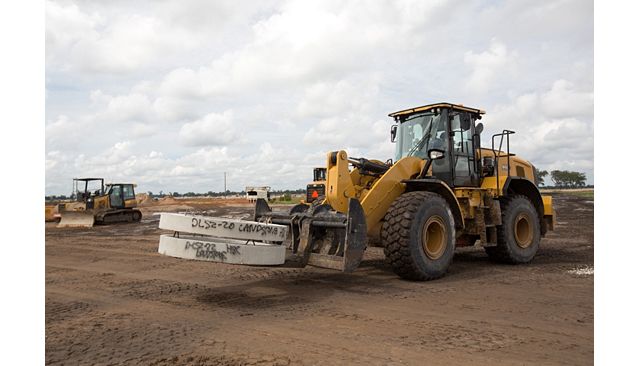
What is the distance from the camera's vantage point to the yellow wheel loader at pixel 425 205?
20.0 ft

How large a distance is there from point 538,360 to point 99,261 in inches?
348

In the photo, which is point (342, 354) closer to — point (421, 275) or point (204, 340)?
point (204, 340)

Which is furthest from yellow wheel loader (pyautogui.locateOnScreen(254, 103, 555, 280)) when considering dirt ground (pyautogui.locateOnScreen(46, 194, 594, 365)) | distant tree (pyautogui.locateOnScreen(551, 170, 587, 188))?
distant tree (pyautogui.locateOnScreen(551, 170, 587, 188))

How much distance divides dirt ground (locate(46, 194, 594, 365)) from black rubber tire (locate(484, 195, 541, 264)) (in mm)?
250

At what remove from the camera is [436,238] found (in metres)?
7.02

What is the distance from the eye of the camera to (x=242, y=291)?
245 inches

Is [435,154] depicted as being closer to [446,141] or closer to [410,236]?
[446,141]

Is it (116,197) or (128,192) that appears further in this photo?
(128,192)

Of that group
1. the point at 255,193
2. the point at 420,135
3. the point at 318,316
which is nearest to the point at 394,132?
the point at 420,135

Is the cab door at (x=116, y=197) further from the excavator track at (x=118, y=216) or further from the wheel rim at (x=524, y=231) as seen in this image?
the wheel rim at (x=524, y=231)

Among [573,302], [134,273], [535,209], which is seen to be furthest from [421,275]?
[134,273]

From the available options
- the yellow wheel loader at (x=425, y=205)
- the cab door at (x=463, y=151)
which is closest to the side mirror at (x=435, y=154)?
the yellow wheel loader at (x=425, y=205)

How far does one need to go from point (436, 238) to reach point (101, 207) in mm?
20759

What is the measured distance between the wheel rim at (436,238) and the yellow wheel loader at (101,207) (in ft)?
61.7
